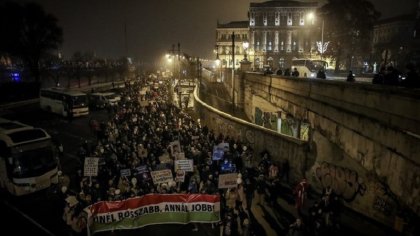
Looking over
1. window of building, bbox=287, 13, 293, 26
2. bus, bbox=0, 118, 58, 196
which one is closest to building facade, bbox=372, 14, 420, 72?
window of building, bbox=287, 13, 293, 26

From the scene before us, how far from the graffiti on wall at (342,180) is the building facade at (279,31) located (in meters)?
80.2

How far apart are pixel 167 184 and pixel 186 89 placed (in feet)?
96.5

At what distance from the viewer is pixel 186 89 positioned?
41.2 m

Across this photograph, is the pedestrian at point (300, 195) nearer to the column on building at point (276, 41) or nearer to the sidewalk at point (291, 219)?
the sidewalk at point (291, 219)

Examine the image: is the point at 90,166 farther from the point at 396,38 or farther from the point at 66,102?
the point at 396,38

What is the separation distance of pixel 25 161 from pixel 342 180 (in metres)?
12.9

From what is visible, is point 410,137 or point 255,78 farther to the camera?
point 255,78

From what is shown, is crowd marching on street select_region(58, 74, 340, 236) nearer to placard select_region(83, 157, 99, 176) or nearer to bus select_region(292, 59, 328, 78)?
placard select_region(83, 157, 99, 176)

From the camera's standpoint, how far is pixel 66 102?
3331 centimetres

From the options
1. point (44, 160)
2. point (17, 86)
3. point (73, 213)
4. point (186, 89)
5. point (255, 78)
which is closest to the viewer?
point (73, 213)

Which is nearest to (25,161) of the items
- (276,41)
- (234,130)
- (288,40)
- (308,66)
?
(234,130)

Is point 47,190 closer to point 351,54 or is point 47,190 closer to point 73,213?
point 73,213

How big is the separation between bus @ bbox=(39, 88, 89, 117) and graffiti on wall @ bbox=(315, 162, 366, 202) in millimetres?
26191

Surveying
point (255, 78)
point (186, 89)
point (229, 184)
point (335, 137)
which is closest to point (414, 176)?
point (335, 137)
